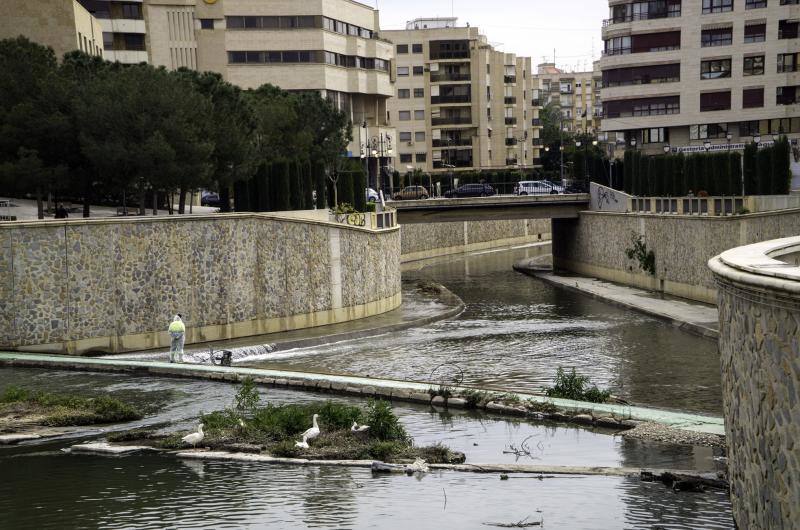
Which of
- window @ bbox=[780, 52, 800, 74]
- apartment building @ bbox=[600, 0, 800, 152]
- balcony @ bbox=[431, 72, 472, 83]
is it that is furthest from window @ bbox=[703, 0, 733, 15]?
balcony @ bbox=[431, 72, 472, 83]

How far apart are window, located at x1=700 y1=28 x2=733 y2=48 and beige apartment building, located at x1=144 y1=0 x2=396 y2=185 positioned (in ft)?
76.6

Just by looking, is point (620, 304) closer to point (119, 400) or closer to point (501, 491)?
point (119, 400)

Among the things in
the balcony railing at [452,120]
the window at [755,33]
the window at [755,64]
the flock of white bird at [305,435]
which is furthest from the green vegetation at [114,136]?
the balcony railing at [452,120]

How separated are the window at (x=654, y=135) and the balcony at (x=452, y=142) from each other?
45.1 metres

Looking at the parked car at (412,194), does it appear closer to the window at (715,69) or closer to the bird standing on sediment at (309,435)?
the window at (715,69)

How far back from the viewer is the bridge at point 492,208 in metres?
64.1

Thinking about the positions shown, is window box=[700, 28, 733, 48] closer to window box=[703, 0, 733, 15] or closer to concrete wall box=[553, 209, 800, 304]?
window box=[703, 0, 733, 15]

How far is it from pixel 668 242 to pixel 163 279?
26.1 m

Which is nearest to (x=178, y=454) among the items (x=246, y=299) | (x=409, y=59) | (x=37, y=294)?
(x=37, y=294)

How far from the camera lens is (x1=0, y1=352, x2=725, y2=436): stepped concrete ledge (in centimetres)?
2134

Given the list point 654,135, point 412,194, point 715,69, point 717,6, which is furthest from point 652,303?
point 412,194

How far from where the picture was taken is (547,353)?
34.1 meters

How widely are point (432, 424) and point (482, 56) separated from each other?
99449 millimetres

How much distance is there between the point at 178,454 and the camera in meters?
19.6
